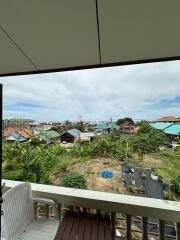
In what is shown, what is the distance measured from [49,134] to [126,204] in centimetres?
124

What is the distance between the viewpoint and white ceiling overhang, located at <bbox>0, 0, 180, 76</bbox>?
885mm

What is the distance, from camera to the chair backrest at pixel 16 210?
136cm

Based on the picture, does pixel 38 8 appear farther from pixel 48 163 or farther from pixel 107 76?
Answer: pixel 48 163

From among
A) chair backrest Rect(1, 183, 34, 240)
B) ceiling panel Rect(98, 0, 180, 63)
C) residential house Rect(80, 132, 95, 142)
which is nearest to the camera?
ceiling panel Rect(98, 0, 180, 63)

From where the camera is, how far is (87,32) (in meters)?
1.10

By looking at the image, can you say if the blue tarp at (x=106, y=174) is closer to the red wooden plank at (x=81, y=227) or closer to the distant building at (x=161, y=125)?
the red wooden plank at (x=81, y=227)

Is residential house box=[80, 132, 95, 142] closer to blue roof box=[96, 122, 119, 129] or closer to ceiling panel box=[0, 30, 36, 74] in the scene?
blue roof box=[96, 122, 119, 129]

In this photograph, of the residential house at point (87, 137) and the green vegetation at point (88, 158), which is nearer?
the green vegetation at point (88, 158)

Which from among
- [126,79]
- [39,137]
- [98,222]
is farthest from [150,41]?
[39,137]

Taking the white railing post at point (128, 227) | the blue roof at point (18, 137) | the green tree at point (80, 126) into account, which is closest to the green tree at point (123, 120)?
the green tree at point (80, 126)

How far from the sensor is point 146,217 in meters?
1.47

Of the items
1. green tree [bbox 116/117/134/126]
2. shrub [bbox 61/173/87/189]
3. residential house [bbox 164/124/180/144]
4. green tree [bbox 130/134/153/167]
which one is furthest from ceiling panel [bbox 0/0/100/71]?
shrub [bbox 61/173/87/189]

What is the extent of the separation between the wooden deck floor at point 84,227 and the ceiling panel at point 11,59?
4.94 ft

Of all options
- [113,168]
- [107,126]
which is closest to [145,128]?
[107,126]
